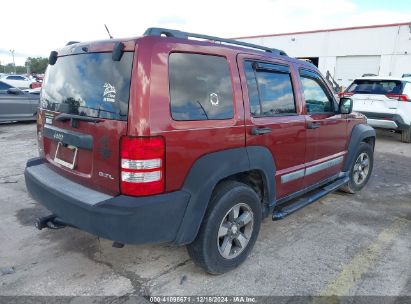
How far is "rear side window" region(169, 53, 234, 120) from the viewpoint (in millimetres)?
2551

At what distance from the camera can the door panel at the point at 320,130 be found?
156 inches

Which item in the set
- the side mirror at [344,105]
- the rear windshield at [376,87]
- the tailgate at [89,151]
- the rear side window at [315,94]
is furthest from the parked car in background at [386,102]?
the tailgate at [89,151]

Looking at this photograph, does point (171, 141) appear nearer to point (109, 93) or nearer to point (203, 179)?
point (203, 179)

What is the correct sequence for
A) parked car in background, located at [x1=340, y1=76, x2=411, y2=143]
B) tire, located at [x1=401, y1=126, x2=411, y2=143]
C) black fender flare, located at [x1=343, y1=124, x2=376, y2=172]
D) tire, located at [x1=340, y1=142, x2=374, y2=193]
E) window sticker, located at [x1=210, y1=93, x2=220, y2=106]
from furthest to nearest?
tire, located at [x1=401, y1=126, x2=411, y2=143]
parked car in background, located at [x1=340, y1=76, x2=411, y2=143]
tire, located at [x1=340, y1=142, x2=374, y2=193]
black fender flare, located at [x1=343, y1=124, x2=376, y2=172]
window sticker, located at [x1=210, y1=93, x2=220, y2=106]

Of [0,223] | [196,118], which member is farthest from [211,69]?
[0,223]

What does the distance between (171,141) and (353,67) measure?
26711mm

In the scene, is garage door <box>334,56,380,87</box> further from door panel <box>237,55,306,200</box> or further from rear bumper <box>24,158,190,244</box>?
rear bumper <box>24,158,190,244</box>

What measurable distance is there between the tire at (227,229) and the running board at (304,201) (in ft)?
1.18

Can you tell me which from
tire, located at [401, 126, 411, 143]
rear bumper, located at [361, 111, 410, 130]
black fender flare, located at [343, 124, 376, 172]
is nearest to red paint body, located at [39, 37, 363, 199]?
black fender flare, located at [343, 124, 376, 172]

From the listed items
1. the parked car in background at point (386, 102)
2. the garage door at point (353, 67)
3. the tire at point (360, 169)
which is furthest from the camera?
the garage door at point (353, 67)

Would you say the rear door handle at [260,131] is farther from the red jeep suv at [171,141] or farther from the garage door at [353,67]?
the garage door at [353,67]

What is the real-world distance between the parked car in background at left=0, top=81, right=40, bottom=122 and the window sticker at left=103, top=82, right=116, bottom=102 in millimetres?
9775

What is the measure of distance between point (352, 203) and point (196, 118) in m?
3.35

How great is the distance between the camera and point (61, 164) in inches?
121
